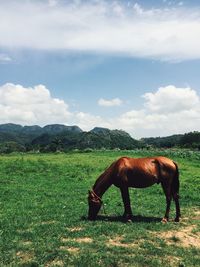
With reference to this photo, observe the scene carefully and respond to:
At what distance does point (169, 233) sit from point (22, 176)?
1089 inches

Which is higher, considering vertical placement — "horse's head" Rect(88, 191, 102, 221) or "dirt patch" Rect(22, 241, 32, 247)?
"horse's head" Rect(88, 191, 102, 221)

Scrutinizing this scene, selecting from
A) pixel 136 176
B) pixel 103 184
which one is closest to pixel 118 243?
pixel 103 184

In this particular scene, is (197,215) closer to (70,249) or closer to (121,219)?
(121,219)

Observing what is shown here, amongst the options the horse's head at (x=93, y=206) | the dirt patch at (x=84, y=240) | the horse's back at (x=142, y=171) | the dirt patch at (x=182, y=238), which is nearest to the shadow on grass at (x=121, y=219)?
the horse's head at (x=93, y=206)

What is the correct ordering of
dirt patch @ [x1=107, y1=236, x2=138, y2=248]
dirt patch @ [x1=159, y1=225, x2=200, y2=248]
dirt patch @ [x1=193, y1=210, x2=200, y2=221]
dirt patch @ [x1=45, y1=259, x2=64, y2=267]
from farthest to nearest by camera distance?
dirt patch @ [x1=193, y1=210, x2=200, y2=221] < dirt patch @ [x1=159, y1=225, x2=200, y2=248] < dirt patch @ [x1=107, y1=236, x2=138, y2=248] < dirt patch @ [x1=45, y1=259, x2=64, y2=267]

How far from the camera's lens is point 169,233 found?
1616 centimetres

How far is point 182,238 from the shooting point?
1555 cm

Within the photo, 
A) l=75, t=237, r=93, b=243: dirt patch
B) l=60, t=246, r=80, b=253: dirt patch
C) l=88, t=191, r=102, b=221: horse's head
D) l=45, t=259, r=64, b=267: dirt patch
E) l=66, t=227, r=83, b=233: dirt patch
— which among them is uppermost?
l=88, t=191, r=102, b=221: horse's head

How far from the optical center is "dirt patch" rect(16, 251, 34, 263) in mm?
12737

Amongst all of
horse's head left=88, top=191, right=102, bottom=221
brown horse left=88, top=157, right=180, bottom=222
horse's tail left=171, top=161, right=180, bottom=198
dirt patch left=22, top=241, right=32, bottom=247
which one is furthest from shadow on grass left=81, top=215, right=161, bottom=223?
dirt patch left=22, top=241, right=32, bottom=247

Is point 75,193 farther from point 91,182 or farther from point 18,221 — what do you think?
point 18,221

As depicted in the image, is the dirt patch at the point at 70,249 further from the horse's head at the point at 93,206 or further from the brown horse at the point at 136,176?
the brown horse at the point at 136,176

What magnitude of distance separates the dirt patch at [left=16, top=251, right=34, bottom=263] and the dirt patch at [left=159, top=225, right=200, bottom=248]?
5.16 metres

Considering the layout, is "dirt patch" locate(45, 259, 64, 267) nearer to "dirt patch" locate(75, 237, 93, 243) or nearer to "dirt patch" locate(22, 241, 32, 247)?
"dirt patch" locate(22, 241, 32, 247)
